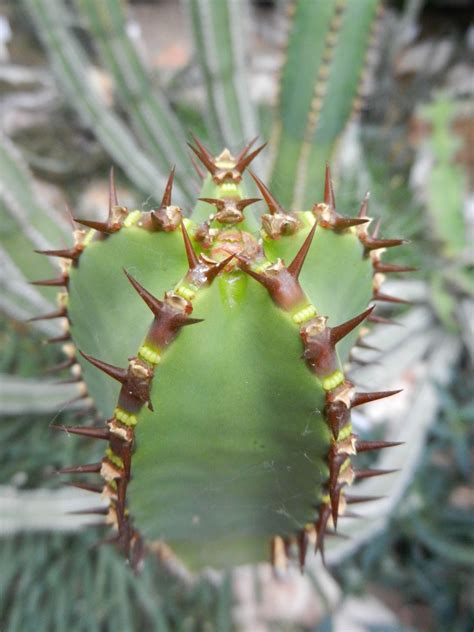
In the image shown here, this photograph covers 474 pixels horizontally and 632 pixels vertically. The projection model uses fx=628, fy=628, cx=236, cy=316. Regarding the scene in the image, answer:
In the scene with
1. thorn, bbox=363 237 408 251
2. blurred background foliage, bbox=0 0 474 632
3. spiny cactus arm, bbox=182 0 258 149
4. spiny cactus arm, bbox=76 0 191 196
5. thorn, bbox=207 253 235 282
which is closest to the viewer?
thorn, bbox=207 253 235 282

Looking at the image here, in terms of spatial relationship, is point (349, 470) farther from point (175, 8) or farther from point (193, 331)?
point (175, 8)

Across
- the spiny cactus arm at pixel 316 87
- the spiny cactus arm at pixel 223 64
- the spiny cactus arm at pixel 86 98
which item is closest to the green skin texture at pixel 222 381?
the spiny cactus arm at pixel 316 87

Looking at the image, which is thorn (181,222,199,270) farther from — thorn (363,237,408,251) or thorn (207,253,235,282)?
thorn (363,237,408,251)

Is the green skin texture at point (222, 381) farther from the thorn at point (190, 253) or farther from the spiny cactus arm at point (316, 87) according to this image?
the spiny cactus arm at point (316, 87)

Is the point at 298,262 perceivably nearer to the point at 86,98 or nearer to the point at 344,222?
the point at 344,222

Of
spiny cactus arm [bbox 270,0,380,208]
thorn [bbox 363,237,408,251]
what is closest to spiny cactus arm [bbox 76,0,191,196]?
spiny cactus arm [bbox 270,0,380,208]

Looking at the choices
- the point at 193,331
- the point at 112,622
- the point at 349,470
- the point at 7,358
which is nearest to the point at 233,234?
the point at 193,331

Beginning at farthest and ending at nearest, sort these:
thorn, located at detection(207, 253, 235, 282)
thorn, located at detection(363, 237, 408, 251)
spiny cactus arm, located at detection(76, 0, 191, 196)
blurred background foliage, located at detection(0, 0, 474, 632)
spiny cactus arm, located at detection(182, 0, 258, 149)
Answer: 1. spiny cactus arm, located at detection(76, 0, 191, 196)
2. spiny cactus arm, located at detection(182, 0, 258, 149)
3. blurred background foliage, located at detection(0, 0, 474, 632)
4. thorn, located at detection(363, 237, 408, 251)
5. thorn, located at detection(207, 253, 235, 282)
